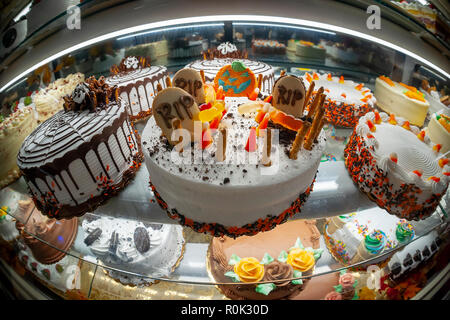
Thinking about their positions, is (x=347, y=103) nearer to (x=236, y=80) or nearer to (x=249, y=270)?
(x=236, y=80)

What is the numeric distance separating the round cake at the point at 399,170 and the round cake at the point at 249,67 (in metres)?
1.54

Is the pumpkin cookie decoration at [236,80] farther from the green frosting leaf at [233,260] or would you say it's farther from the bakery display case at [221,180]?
the green frosting leaf at [233,260]

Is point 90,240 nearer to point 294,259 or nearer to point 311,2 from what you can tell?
point 294,259

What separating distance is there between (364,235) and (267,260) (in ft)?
2.86

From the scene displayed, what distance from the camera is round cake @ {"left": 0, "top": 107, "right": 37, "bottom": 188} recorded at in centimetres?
239

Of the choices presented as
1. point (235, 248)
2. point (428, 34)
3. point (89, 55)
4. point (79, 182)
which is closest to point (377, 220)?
point (235, 248)

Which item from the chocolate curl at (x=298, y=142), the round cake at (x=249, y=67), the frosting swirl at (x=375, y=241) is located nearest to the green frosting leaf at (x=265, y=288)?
the frosting swirl at (x=375, y=241)

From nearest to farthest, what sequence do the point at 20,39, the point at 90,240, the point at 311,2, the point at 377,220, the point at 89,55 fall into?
the point at 20,39, the point at 311,2, the point at 90,240, the point at 377,220, the point at 89,55

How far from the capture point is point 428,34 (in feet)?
5.04

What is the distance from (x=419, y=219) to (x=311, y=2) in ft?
6.29

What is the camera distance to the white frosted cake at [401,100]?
309 centimetres

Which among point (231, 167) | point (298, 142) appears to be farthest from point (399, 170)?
point (231, 167)

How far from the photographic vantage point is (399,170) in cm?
215

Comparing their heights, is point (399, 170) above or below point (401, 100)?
below
